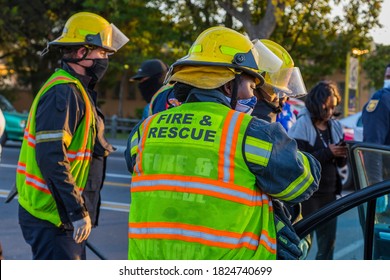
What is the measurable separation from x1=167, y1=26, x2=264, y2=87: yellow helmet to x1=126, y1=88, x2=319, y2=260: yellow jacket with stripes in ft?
0.52

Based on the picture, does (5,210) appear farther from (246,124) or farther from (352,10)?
(352,10)

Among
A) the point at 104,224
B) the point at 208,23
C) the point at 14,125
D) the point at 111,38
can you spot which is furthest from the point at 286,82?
the point at 208,23

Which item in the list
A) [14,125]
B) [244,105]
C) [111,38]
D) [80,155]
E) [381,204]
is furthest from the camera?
[14,125]

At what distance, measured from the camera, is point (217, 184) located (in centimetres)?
248

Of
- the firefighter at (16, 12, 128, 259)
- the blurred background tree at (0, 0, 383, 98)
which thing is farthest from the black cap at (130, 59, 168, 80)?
the blurred background tree at (0, 0, 383, 98)

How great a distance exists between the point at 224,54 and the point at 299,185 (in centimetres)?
54

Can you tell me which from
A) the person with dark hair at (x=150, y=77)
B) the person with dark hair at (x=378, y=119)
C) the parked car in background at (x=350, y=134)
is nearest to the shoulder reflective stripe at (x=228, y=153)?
the person with dark hair at (x=150, y=77)

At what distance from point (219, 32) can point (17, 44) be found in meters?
31.7

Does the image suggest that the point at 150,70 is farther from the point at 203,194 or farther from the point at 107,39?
the point at 203,194

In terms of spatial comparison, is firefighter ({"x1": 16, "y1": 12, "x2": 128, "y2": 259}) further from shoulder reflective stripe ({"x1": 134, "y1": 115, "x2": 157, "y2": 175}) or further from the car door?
the car door

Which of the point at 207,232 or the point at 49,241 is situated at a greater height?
the point at 207,232

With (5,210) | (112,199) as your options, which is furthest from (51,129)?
(112,199)

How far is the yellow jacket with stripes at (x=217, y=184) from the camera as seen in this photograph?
2475 mm

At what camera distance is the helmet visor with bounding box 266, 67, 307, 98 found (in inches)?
166
